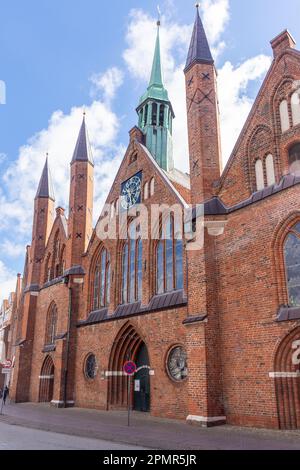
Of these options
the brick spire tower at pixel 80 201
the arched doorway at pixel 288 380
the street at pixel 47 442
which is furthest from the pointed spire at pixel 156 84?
the street at pixel 47 442

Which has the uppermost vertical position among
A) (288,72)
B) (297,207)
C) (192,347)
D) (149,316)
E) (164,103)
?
(164,103)

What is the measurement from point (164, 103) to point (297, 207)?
18021 millimetres

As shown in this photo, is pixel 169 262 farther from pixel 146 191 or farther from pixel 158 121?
pixel 158 121

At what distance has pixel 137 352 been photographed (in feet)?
65.3

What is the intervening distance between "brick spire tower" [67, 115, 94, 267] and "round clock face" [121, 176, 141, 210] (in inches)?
154

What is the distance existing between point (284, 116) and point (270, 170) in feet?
6.29

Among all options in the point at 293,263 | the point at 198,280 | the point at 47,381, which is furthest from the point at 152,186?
the point at 47,381

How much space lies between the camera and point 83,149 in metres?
27.9

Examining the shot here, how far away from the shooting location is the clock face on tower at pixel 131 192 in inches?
869

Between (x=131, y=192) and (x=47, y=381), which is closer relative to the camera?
(x=131, y=192)

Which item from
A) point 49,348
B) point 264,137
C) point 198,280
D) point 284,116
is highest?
point 284,116

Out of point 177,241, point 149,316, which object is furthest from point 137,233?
point 149,316

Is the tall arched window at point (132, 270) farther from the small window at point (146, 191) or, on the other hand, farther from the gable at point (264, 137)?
the gable at point (264, 137)
